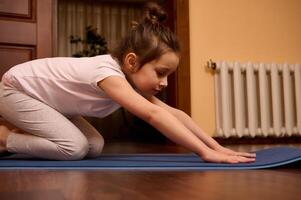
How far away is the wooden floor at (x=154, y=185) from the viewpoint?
592 mm

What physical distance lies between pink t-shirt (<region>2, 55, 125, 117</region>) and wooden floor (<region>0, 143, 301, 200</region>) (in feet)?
1.45

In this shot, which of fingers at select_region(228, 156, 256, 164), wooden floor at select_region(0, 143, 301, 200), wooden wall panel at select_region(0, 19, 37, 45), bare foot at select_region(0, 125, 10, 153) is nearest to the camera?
wooden floor at select_region(0, 143, 301, 200)

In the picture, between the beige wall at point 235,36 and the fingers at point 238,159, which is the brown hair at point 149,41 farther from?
the beige wall at point 235,36

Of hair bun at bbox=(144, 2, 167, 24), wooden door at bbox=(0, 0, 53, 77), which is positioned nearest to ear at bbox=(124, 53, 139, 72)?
hair bun at bbox=(144, 2, 167, 24)

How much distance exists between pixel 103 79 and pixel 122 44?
0.17m

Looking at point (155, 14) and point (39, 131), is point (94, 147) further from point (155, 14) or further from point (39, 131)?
point (155, 14)

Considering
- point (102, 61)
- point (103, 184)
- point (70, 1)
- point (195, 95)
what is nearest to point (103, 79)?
point (102, 61)

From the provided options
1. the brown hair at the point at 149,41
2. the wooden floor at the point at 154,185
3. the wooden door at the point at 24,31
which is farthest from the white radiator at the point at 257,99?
the wooden floor at the point at 154,185

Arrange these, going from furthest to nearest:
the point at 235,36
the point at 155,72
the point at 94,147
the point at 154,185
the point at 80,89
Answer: the point at 235,36 < the point at 94,147 < the point at 80,89 < the point at 155,72 < the point at 154,185

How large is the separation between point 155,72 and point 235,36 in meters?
1.76

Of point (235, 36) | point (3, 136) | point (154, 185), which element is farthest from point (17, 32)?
point (154, 185)

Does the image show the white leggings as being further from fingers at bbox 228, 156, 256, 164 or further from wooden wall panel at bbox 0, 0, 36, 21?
wooden wall panel at bbox 0, 0, 36, 21

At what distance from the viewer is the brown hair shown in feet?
4.06

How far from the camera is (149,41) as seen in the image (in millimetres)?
1248
